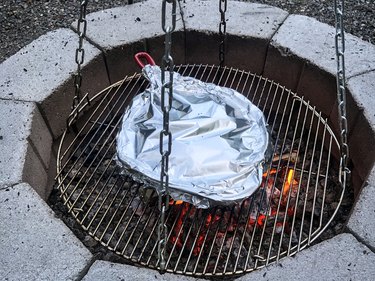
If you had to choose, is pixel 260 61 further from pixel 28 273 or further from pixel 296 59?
pixel 28 273

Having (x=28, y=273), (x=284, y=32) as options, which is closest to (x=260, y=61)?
(x=284, y=32)

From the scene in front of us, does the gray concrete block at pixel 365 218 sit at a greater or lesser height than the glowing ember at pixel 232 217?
greater

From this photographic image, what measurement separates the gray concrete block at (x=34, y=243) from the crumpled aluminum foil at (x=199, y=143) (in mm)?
363

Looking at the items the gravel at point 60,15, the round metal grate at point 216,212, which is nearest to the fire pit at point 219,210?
Result: the round metal grate at point 216,212

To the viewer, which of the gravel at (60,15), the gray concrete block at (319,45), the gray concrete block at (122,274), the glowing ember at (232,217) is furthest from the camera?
the gravel at (60,15)

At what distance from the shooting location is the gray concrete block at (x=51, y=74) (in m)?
1.87

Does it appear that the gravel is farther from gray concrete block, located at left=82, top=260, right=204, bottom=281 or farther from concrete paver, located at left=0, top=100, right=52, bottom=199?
gray concrete block, located at left=82, top=260, right=204, bottom=281

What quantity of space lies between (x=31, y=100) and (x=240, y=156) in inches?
38.4

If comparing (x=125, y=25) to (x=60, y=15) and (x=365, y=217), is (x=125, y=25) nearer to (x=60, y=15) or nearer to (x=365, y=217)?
(x=60, y=15)

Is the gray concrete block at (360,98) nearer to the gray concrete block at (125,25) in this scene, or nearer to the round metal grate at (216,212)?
the round metal grate at (216,212)

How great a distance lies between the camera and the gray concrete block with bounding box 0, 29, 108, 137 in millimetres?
1867

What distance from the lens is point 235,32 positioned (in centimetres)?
214

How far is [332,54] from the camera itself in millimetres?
2029

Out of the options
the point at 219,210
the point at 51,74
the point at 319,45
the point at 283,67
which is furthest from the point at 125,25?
the point at 219,210
